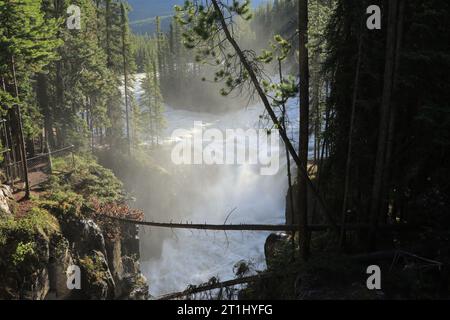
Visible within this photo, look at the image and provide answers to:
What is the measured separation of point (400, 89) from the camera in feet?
31.3

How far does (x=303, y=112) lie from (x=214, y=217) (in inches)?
1169

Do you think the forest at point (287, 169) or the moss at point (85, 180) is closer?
the forest at point (287, 169)

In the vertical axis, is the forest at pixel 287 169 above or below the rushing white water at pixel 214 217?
above

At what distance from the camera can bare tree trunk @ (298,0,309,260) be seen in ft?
30.1

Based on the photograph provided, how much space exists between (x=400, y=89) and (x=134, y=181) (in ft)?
94.9

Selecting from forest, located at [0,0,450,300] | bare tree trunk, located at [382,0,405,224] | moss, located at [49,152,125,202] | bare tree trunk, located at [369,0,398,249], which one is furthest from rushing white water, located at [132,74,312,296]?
bare tree trunk, located at [382,0,405,224]

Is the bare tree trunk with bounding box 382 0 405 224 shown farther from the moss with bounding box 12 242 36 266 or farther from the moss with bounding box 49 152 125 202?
the moss with bounding box 49 152 125 202

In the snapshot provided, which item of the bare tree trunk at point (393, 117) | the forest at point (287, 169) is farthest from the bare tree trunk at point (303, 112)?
the bare tree trunk at point (393, 117)

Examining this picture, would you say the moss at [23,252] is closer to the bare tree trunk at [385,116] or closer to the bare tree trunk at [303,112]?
the bare tree trunk at [303,112]

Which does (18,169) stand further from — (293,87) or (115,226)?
(293,87)

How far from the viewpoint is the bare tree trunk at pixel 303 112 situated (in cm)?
916

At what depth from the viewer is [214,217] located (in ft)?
126

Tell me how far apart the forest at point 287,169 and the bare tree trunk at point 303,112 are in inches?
1.2

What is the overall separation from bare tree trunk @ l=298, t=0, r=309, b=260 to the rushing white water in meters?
13.2
